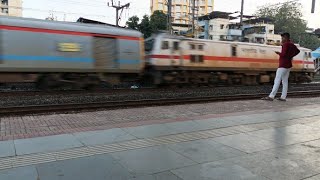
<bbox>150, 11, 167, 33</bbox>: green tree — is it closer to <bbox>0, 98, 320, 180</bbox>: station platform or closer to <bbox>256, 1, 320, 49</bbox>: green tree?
<bbox>0, 98, 320, 180</bbox>: station platform

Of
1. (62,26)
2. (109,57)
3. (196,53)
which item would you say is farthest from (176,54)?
(62,26)

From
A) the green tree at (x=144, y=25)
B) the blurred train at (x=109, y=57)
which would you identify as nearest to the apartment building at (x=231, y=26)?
the green tree at (x=144, y=25)

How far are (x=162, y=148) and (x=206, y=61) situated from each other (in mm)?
14288

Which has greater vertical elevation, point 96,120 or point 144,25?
point 144,25

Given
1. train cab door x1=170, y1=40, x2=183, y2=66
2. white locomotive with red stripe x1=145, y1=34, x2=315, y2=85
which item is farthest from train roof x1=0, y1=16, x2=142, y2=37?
train cab door x1=170, y1=40, x2=183, y2=66

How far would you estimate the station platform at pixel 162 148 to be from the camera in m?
3.90

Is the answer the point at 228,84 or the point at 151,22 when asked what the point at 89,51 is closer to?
the point at 228,84

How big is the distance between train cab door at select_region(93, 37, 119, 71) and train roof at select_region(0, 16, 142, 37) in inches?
15.7

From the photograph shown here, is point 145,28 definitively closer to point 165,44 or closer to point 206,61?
point 206,61

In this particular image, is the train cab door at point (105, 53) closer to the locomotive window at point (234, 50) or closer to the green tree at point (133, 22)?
the locomotive window at point (234, 50)

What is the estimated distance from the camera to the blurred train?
12836 mm

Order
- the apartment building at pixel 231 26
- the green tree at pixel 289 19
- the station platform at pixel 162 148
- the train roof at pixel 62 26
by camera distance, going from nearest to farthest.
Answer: the station platform at pixel 162 148 < the train roof at pixel 62 26 < the apartment building at pixel 231 26 < the green tree at pixel 289 19

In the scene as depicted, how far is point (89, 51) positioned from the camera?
14422 mm

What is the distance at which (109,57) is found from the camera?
15141mm
